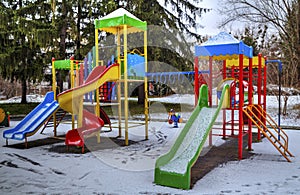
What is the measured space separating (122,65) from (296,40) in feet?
32.2

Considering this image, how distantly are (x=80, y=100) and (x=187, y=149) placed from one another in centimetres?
334

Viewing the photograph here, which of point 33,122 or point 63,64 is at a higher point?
point 63,64

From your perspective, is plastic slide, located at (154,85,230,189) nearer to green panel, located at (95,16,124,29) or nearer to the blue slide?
green panel, located at (95,16,124,29)

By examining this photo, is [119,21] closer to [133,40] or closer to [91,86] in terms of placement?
[91,86]

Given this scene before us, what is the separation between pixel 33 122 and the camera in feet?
26.0

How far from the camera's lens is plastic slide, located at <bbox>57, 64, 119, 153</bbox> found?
6.73 meters

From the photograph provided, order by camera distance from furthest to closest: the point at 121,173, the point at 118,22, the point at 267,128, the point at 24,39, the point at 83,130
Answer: the point at 24,39, the point at 118,22, the point at 83,130, the point at 267,128, the point at 121,173

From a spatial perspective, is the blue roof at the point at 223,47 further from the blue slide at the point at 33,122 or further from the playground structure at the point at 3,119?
the playground structure at the point at 3,119

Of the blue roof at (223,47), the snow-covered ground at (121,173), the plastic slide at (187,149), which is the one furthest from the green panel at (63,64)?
the plastic slide at (187,149)

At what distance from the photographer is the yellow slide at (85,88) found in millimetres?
6703

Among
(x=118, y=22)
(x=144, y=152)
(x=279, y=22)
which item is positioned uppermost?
(x=279, y=22)

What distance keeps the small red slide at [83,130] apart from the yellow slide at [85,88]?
0.42 metres

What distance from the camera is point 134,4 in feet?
52.1

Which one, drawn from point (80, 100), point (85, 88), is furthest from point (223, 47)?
point (80, 100)
